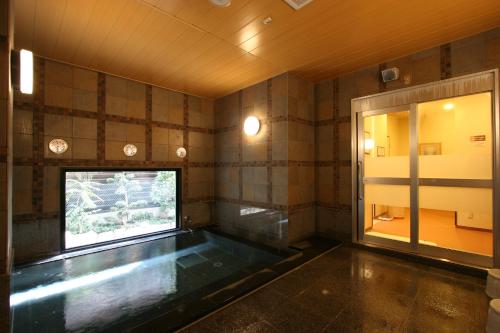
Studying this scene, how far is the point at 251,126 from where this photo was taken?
13.3 ft

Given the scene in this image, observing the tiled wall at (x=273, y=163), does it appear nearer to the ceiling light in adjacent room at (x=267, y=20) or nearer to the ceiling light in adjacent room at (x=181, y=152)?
the ceiling light in adjacent room at (x=181, y=152)

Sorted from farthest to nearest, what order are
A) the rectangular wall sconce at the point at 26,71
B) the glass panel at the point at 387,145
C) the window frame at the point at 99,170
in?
the window frame at the point at 99,170 < the glass panel at the point at 387,145 < the rectangular wall sconce at the point at 26,71

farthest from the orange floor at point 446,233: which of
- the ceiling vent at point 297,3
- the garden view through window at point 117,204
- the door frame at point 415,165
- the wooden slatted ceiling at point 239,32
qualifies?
the garden view through window at point 117,204

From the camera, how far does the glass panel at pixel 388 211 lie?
3.17 meters

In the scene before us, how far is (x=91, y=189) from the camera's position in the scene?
366 centimetres

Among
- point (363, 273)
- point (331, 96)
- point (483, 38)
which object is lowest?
point (363, 273)

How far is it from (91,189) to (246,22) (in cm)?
335

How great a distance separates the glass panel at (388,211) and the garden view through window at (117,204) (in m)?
3.41

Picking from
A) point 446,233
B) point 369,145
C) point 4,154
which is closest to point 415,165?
point 369,145

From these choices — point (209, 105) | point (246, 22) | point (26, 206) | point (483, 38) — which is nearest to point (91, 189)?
point (26, 206)

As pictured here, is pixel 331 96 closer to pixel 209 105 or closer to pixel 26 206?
pixel 209 105

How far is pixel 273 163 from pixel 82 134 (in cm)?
292

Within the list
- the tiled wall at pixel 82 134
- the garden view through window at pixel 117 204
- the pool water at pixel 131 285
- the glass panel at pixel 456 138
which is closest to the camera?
the pool water at pixel 131 285

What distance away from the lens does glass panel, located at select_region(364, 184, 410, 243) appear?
317cm
